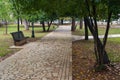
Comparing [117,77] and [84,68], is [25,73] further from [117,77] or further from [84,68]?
[117,77]

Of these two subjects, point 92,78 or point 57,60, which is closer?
point 92,78

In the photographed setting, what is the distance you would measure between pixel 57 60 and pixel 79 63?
Result: 107cm

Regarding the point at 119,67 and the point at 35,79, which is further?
the point at 119,67

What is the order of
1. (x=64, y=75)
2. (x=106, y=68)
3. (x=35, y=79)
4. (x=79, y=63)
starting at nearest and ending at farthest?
(x=35, y=79) → (x=64, y=75) → (x=106, y=68) → (x=79, y=63)

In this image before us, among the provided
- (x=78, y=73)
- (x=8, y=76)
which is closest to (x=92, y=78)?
(x=78, y=73)

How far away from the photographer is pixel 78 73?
870 centimetres

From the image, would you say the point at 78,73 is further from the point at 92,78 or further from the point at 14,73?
the point at 14,73

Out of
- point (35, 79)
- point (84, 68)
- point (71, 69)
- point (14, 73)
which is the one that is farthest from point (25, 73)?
point (84, 68)

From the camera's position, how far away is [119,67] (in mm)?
9664

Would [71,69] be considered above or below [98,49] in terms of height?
below

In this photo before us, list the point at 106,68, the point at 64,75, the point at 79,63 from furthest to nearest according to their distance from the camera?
1. the point at 79,63
2. the point at 106,68
3. the point at 64,75

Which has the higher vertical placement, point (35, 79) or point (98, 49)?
point (98, 49)

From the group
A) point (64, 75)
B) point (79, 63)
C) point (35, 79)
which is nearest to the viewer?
point (35, 79)

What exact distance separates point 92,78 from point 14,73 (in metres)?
2.54
